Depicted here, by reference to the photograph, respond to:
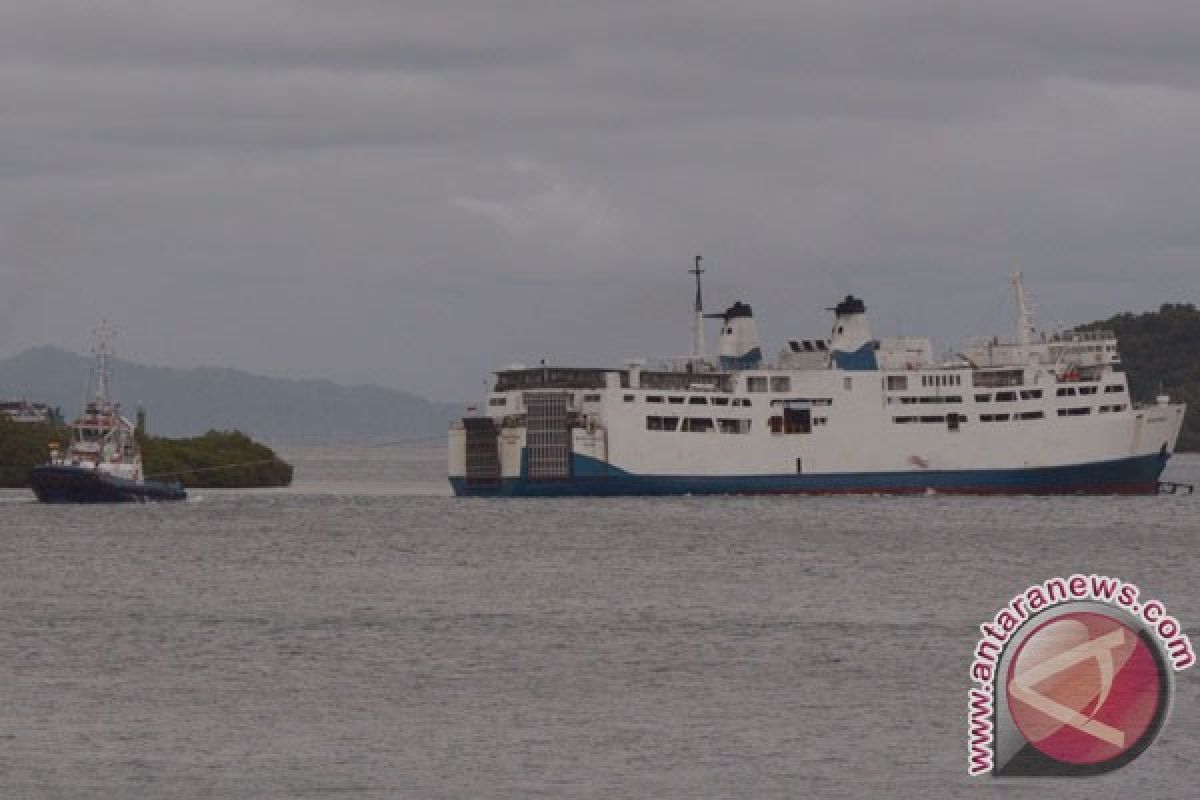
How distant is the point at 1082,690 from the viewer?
3022 cm

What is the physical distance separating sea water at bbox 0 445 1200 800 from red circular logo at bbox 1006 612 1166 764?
1011 mm

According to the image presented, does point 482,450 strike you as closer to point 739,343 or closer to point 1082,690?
point 739,343

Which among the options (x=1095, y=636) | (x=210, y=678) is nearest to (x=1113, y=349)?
(x=210, y=678)

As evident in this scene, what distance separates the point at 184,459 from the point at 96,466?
118 feet

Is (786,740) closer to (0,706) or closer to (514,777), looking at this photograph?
(514,777)

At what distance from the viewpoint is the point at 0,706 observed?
43.3 m

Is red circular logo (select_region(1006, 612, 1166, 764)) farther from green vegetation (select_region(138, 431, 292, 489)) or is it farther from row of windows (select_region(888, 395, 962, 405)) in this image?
green vegetation (select_region(138, 431, 292, 489))

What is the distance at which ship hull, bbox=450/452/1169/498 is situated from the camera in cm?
11800

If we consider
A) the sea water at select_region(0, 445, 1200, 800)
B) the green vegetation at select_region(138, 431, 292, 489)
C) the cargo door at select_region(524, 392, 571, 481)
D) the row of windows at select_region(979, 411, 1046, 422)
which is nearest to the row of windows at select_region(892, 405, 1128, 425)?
the row of windows at select_region(979, 411, 1046, 422)

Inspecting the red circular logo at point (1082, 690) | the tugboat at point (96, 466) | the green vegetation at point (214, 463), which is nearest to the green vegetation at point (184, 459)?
the green vegetation at point (214, 463)

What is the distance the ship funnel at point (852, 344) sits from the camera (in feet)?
397

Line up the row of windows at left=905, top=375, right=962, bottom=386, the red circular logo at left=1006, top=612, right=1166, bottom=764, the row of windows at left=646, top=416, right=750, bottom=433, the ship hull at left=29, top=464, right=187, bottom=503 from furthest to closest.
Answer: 1. the row of windows at left=905, top=375, right=962, bottom=386
2. the row of windows at left=646, top=416, right=750, bottom=433
3. the ship hull at left=29, top=464, right=187, bottom=503
4. the red circular logo at left=1006, top=612, right=1166, bottom=764

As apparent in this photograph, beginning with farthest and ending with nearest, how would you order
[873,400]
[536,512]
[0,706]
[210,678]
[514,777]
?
1. [873,400]
2. [536,512]
3. [210,678]
4. [0,706]
5. [514,777]

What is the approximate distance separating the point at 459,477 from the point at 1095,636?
95.1 m
